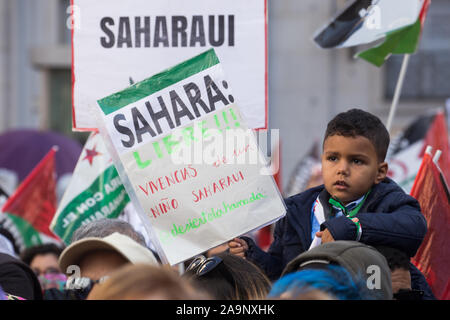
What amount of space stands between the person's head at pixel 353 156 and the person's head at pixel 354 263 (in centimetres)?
54

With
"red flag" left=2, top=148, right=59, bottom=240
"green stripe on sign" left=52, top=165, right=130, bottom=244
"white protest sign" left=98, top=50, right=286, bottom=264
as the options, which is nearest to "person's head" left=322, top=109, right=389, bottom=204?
"white protest sign" left=98, top=50, right=286, bottom=264

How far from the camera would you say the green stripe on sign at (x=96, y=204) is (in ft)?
15.6

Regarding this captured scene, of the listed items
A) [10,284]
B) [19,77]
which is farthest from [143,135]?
[19,77]

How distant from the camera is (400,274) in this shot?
2650 mm

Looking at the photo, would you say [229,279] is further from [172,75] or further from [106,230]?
[172,75]

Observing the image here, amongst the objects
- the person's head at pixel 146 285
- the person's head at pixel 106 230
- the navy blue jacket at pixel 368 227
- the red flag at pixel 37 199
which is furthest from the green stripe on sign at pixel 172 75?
the red flag at pixel 37 199

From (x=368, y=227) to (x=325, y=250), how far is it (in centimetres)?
43

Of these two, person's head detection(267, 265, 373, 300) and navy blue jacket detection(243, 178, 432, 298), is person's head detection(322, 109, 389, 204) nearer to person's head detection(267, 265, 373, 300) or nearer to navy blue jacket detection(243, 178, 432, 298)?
navy blue jacket detection(243, 178, 432, 298)

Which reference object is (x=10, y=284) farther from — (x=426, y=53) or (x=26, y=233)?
(x=426, y=53)

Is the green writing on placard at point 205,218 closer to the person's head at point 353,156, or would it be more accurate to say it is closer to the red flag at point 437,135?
the person's head at point 353,156

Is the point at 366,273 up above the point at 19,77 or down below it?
above

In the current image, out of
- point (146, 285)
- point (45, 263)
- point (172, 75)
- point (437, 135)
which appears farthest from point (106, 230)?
point (437, 135)
